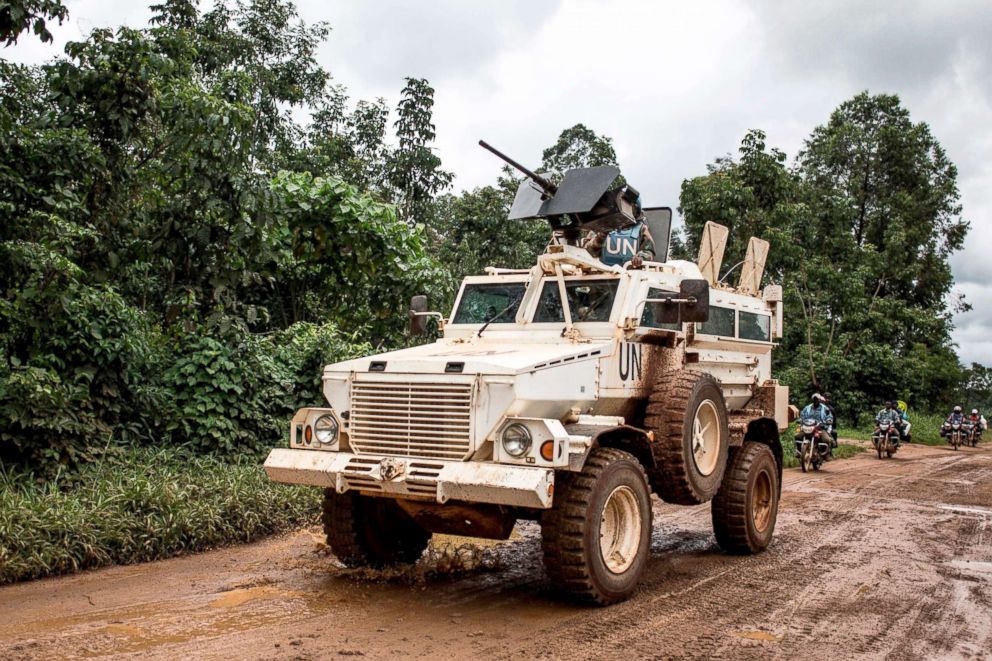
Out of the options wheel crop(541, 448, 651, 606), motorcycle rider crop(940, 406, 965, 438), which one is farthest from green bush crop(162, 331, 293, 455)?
motorcycle rider crop(940, 406, 965, 438)

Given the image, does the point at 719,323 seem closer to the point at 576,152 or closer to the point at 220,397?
the point at 220,397

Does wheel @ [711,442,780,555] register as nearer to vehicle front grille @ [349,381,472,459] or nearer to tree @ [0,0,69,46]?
vehicle front grille @ [349,381,472,459]

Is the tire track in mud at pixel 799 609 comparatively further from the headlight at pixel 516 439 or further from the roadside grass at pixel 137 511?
the roadside grass at pixel 137 511

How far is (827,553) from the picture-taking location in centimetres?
794

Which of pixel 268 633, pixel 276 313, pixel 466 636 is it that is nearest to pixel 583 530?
pixel 466 636

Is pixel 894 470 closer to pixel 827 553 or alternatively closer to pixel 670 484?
pixel 827 553

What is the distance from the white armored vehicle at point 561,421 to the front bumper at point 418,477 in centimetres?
1

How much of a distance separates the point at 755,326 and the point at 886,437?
11111 mm

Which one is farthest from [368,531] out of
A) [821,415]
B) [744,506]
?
[821,415]

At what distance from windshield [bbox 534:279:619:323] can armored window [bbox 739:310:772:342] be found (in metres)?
2.07

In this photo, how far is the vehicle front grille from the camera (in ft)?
18.7

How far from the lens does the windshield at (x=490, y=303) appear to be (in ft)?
24.2

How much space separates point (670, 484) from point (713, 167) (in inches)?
870

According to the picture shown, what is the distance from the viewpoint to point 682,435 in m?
6.41
